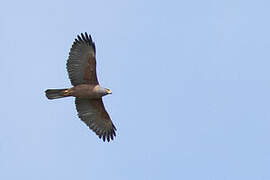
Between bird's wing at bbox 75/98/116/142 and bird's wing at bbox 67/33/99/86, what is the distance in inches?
50.1

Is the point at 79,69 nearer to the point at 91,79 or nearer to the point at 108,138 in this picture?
the point at 91,79

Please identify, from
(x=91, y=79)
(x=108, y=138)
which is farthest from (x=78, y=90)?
(x=108, y=138)

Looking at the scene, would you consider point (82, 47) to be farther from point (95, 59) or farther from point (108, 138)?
point (108, 138)

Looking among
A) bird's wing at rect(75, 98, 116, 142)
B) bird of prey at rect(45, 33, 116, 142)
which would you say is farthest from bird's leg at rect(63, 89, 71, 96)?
bird's wing at rect(75, 98, 116, 142)

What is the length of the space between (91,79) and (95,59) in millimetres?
808

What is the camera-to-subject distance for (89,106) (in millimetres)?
34469

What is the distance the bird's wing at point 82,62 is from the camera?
33.2m

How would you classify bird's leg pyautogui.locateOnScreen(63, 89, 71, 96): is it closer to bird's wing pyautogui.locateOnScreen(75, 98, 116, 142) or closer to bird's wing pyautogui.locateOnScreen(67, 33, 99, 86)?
bird's wing pyautogui.locateOnScreen(67, 33, 99, 86)

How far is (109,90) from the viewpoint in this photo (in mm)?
33719

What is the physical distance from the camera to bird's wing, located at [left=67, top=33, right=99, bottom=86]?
33188 mm

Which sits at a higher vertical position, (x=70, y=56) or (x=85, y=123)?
(x=70, y=56)

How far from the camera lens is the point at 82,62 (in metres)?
33.2

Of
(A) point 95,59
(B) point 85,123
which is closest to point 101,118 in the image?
(B) point 85,123

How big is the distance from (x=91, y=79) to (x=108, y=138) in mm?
3074
